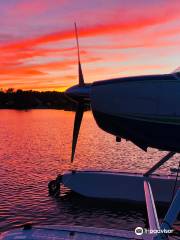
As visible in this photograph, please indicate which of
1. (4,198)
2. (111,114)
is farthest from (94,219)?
(111,114)

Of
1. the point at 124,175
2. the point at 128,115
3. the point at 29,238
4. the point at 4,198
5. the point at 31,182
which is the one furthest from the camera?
the point at 31,182

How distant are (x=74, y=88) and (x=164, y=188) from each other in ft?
28.2

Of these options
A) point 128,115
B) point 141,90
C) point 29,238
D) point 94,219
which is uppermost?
point 141,90

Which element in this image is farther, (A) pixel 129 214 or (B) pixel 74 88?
(A) pixel 129 214

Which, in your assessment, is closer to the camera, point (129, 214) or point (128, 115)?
point (128, 115)

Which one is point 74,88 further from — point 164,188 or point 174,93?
point 164,188

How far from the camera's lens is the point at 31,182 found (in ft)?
88.7

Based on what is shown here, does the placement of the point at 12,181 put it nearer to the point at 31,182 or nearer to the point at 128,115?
the point at 31,182

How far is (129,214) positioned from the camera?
1948 centimetres

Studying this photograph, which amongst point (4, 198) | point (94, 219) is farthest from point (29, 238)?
point (4, 198)

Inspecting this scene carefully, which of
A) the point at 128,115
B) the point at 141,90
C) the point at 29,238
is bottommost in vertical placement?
the point at 29,238

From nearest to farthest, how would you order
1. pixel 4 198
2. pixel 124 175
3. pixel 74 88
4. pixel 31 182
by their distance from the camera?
pixel 74 88, pixel 124 175, pixel 4 198, pixel 31 182

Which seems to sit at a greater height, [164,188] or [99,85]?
[99,85]

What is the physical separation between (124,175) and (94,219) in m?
2.84
